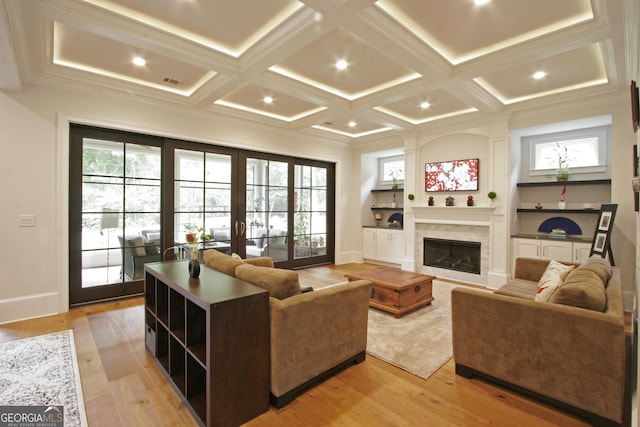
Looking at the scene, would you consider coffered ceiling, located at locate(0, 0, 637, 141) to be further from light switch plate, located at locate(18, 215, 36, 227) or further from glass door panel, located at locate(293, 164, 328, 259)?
glass door panel, located at locate(293, 164, 328, 259)

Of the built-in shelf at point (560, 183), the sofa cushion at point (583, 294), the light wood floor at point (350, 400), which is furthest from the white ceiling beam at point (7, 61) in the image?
the built-in shelf at point (560, 183)

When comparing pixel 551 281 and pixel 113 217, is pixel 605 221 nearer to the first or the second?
pixel 551 281

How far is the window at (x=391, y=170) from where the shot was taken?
7207mm

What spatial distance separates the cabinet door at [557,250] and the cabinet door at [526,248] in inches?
3.4

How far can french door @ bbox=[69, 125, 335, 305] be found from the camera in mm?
3904

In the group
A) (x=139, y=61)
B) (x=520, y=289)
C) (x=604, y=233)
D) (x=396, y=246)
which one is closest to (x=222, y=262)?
(x=139, y=61)

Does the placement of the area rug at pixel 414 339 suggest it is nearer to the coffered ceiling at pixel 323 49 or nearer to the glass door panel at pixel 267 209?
the glass door panel at pixel 267 209

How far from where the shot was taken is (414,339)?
9.82ft

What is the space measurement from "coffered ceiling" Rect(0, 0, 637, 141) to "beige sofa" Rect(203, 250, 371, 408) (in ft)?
6.78

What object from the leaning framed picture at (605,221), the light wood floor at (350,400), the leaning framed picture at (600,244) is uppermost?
the leaning framed picture at (605,221)

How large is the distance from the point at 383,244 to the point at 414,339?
148 inches

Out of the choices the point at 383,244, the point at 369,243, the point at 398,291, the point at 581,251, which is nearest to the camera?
the point at 398,291

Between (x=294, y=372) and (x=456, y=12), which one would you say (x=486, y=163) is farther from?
(x=294, y=372)

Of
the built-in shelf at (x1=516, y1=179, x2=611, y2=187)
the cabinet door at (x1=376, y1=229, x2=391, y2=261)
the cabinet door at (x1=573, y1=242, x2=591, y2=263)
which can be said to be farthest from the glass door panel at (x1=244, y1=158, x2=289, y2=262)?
the cabinet door at (x1=573, y1=242, x2=591, y2=263)
